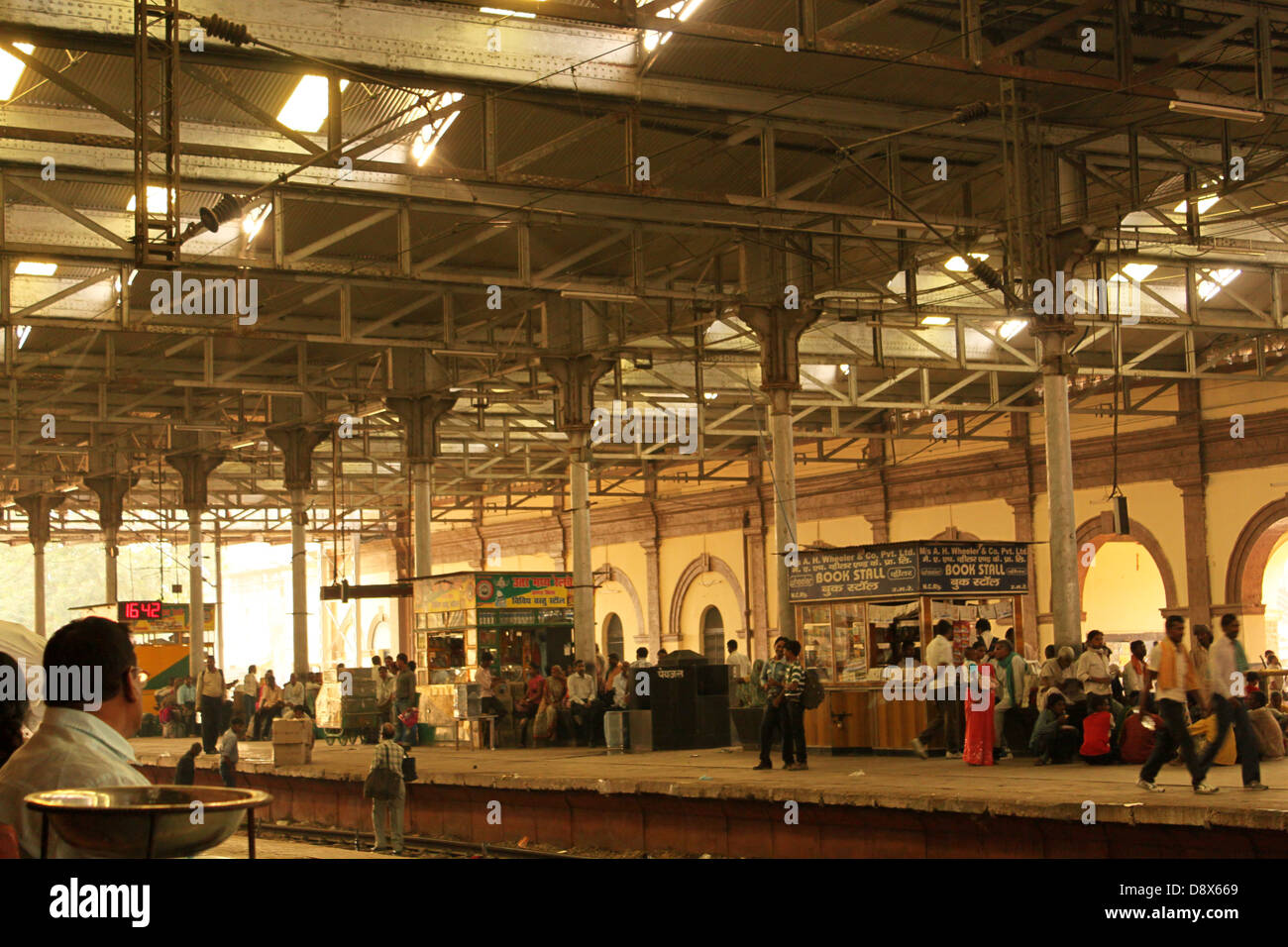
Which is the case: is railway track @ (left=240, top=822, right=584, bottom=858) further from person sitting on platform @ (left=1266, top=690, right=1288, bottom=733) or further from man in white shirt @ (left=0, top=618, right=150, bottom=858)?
man in white shirt @ (left=0, top=618, right=150, bottom=858)

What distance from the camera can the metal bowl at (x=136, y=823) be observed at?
3.12 m

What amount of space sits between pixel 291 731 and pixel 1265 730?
47.4ft

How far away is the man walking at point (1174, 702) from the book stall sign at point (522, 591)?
1531 cm

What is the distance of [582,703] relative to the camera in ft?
81.8

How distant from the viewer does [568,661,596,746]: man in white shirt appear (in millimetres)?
24844

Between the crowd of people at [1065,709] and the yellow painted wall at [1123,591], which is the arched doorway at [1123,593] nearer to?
the yellow painted wall at [1123,591]

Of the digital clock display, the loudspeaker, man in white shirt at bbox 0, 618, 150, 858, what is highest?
the loudspeaker

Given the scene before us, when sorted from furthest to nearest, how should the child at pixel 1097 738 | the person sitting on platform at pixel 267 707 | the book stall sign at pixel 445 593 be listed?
the person sitting on platform at pixel 267 707
the book stall sign at pixel 445 593
the child at pixel 1097 738

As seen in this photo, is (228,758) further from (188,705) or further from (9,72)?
(188,705)

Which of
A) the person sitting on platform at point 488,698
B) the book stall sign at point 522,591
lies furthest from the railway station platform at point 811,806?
the book stall sign at point 522,591

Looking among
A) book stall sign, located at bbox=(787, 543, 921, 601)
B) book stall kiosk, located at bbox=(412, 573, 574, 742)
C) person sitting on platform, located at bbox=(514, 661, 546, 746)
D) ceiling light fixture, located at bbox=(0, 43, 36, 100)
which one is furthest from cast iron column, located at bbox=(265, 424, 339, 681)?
ceiling light fixture, located at bbox=(0, 43, 36, 100)

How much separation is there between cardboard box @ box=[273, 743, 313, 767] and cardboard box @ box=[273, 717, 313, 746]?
0.27ft

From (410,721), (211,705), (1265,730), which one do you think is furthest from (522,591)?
(1265,730)
